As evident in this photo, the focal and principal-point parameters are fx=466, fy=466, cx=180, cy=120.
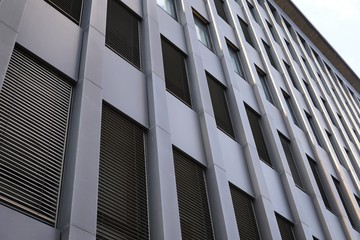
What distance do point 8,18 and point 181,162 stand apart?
5637 millimetres

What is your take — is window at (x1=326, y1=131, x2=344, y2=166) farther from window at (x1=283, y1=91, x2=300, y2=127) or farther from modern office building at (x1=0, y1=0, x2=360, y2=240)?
window at (x1=283, y1=91, x2=300, y2=127)

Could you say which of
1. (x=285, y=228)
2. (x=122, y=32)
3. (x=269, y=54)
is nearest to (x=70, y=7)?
(x=122, y=32)

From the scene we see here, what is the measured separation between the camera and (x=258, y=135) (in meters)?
18.2

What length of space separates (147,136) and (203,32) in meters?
9.75

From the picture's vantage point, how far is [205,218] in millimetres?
11836

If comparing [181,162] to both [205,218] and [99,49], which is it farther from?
[99,49]

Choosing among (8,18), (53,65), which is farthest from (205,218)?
(8,18)

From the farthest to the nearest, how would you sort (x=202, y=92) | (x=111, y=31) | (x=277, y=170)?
(x=277, y=170) < (x=202, y=92) < (x=111, y=31)

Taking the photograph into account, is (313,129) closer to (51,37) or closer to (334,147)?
(334,147)

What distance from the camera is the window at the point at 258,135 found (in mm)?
17312

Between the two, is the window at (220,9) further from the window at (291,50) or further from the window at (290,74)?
the window at (291,50)

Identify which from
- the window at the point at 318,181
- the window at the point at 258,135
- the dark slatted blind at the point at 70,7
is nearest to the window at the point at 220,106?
the window at the point at 258,135

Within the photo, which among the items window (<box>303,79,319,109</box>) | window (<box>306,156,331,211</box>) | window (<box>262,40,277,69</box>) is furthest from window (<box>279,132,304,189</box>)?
window (<box>303,79,319,109</box>)

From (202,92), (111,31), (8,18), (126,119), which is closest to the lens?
(8,18)
